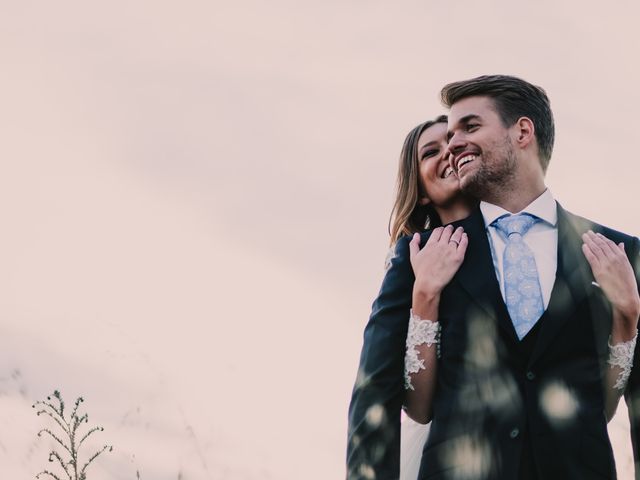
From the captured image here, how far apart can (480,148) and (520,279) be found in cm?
91

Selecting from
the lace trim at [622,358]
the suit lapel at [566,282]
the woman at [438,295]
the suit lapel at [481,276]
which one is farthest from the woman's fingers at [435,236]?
the lace trim at [622,358]

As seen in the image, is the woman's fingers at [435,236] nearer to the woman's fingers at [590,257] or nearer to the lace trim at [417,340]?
the lace trim at [417,340]

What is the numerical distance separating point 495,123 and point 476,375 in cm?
164

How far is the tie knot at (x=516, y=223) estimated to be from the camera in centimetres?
514

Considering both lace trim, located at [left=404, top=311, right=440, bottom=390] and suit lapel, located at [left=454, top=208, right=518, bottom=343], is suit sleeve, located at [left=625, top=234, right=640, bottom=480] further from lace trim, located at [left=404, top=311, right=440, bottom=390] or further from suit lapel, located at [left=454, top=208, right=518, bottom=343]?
lace trim, located at [left=404, top=311, right=440, bottom=390]

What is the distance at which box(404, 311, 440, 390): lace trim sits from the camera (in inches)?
192

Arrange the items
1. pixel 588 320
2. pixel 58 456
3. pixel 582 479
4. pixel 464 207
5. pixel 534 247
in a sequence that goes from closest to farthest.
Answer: pixel 582 479 → pixel 588 320 → pixel 534 247 → pixel 464 207 → pixel 58 456

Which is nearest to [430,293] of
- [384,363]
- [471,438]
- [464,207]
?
[384,363]

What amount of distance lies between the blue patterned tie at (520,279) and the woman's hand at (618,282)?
0.33 meters

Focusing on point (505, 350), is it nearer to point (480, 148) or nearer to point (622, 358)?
point (622, 358)

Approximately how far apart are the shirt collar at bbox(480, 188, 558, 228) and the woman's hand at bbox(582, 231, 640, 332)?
1.04ft

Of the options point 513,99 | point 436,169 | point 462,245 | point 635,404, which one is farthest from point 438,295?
point 436,169

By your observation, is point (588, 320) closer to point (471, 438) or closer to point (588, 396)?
point (588, 396)

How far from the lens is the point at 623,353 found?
4.83 metres
